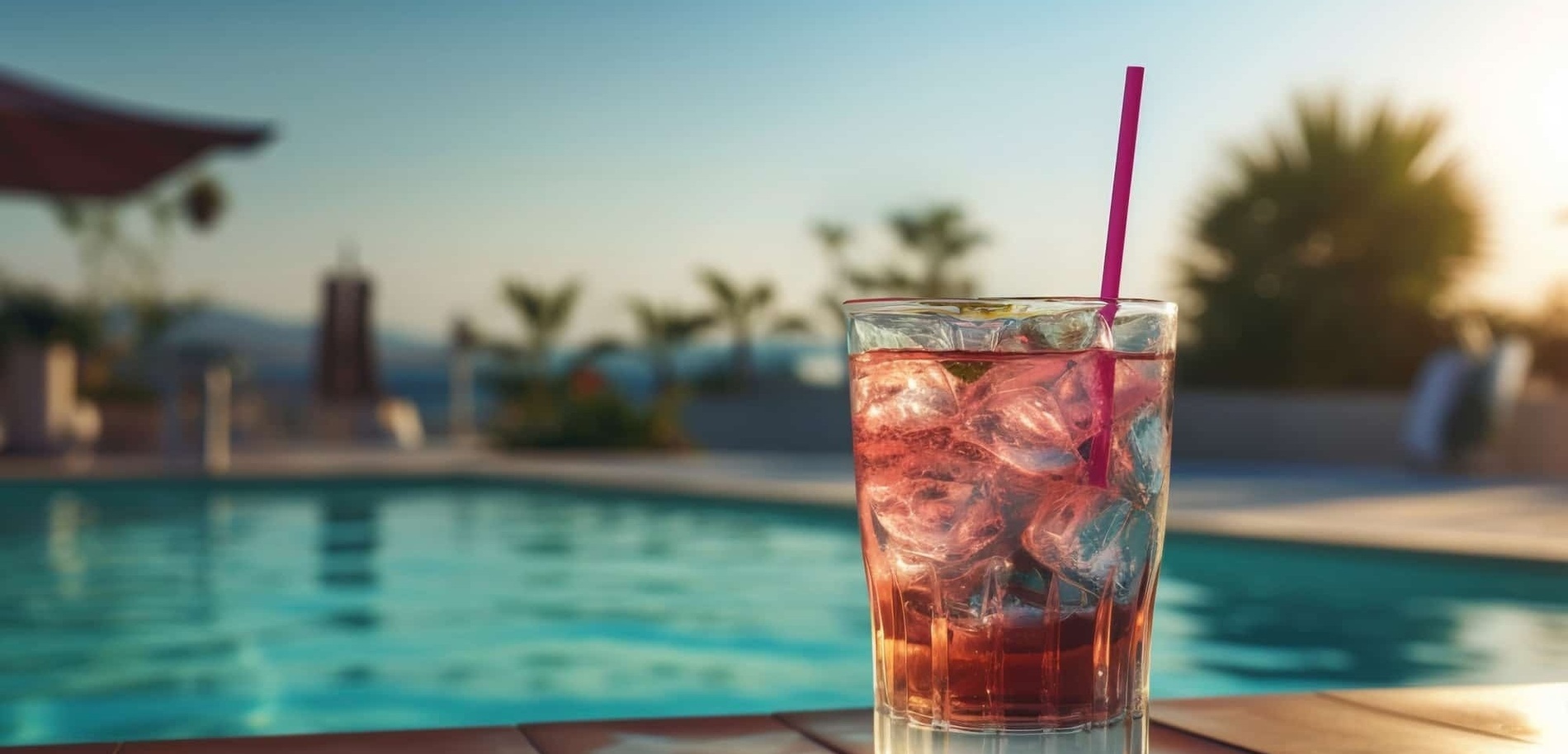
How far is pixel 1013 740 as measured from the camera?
123cm

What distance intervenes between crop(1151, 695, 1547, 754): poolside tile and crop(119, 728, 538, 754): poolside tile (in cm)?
80

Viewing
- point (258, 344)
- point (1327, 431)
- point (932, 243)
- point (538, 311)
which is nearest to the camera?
point (1327, 431)

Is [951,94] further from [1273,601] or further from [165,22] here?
[1273,601]

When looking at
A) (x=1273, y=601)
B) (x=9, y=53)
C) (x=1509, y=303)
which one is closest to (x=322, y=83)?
(x=9, y=53)

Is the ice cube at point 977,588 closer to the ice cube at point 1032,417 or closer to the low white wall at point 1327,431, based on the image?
the ice cube at point 1032,417

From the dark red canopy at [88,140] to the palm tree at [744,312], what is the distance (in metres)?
16.8

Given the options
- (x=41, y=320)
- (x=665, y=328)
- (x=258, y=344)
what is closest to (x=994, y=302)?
(x=41, y=320)

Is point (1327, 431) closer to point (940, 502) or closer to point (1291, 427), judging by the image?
point (1291, 427)

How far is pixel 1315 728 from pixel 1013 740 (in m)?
0.64

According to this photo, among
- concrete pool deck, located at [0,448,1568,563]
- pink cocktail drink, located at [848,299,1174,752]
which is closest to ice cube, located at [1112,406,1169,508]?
pink cocktail drink, located at [848,299,1174,752]

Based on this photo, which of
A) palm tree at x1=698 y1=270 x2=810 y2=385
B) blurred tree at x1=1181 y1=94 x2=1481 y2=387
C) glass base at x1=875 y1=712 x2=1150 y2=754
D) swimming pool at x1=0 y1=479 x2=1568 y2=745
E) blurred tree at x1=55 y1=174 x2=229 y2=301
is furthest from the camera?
palm tree at x1=698 y1=270 x2=810 y2=385

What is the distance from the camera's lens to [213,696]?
386 centimetres

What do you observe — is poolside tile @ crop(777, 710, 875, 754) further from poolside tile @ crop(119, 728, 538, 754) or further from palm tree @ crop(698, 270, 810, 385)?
palm tree @ crop(698, 270, 810, 385)

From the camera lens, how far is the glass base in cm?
123
